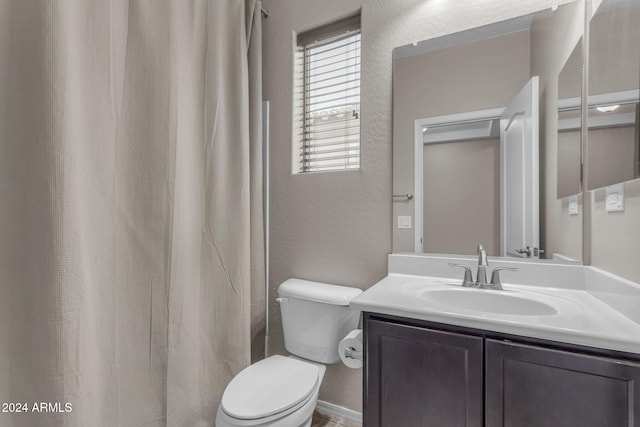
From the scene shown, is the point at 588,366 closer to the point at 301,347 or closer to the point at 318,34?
the point at 301,347

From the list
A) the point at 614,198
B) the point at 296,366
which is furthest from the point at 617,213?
the point at 296,366

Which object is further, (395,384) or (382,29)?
(382,29)

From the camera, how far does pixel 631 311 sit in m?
0.83

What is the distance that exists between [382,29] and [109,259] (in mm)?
1597

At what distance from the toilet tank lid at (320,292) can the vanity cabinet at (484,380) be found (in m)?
0.42

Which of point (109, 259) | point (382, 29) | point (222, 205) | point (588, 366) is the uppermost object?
point (382, 29)

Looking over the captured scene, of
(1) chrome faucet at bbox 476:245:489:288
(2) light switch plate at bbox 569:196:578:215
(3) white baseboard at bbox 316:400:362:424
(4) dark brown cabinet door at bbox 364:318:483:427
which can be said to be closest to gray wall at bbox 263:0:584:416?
(3) white baseboard at bbox 316:400:362:424

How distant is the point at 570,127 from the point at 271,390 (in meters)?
1.59

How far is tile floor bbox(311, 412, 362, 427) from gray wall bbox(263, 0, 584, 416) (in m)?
0.09

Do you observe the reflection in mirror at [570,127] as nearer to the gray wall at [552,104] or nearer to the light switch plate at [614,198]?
the gray wall at [552,104]

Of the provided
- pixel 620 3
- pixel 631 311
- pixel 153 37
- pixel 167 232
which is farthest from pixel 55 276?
pixel 620 3

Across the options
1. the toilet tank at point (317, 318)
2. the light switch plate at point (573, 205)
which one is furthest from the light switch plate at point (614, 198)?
the toilet tank at point (317, 318)

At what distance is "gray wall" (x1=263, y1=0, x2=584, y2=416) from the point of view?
1468mm

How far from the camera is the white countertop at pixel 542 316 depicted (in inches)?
29.7
